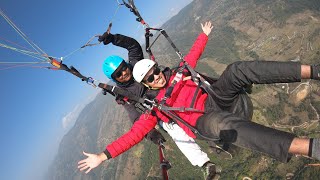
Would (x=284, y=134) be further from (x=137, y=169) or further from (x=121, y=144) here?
(x=137, y=169)

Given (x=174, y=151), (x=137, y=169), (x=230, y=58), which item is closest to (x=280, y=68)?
(x=174, y=151)

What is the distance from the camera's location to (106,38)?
7.66 m

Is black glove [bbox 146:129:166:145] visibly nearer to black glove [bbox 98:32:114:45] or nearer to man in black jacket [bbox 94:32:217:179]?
man in black jacket [bbox 94:32:217:179]

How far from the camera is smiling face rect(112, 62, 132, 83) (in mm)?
6960

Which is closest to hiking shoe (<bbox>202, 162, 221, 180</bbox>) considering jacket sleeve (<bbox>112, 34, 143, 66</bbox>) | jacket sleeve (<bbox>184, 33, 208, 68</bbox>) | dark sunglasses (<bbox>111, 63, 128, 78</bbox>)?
jacket sleeve (<bbox>184, 33, 208, 68</bbox>)

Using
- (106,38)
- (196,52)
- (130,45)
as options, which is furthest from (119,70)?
(196,52)

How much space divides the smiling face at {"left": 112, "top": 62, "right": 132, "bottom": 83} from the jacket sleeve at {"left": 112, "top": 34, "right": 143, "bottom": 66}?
3.13ft

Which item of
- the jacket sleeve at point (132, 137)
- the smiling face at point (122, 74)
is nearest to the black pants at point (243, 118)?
the jacket sleeve at point (132, 137)

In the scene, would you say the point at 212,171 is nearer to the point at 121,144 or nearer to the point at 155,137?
the point at 155,137

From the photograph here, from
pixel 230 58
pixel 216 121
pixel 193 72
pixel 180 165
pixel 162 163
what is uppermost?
pixel 193 72

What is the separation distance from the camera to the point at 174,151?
10856 centimetres

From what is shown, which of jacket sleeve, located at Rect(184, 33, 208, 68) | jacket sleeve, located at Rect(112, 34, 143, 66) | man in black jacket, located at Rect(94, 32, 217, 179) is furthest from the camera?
jacket sleeve, located at Rect(112, 34, 143, 66)

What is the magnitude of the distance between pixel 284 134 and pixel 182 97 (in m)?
2.28

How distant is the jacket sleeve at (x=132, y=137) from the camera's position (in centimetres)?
602
